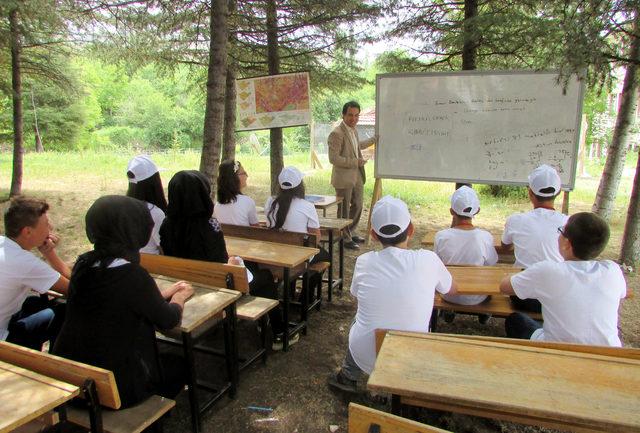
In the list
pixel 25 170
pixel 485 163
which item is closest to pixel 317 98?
pixel 485 163

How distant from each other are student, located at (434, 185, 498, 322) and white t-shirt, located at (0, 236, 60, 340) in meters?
2.80

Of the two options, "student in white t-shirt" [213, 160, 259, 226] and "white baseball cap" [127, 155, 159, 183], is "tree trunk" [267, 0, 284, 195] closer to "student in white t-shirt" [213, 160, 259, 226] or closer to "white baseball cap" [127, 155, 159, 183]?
"student in white t-shirt" [213, 160, 259, 226]

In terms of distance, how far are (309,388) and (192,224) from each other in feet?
4.74

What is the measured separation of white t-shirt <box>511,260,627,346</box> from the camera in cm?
227

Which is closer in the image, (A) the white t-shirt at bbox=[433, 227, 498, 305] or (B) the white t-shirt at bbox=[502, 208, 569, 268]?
(B) the white t-shirt at bbox=[502, 208, 569, 268]

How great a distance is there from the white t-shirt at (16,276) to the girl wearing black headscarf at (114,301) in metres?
0.58

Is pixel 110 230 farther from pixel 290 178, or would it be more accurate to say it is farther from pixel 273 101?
pixel 273 101

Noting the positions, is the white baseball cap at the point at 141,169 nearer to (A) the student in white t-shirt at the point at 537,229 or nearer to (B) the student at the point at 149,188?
(B) the student at the point at 149,188

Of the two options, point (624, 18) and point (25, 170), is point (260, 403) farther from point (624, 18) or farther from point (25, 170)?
point (25, 170)

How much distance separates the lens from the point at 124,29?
7.60 metres

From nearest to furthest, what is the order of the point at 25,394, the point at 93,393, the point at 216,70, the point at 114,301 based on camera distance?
the point at 25,394 → the point at 93,393 → the point at 114,301 → the point at 216,70

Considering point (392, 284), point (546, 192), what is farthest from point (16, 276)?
point (546, 192)

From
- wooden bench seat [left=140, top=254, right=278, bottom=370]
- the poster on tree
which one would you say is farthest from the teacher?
wooden bench seat [left=140, top=254, right=278, bottom=370]

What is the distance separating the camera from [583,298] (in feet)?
7.49
